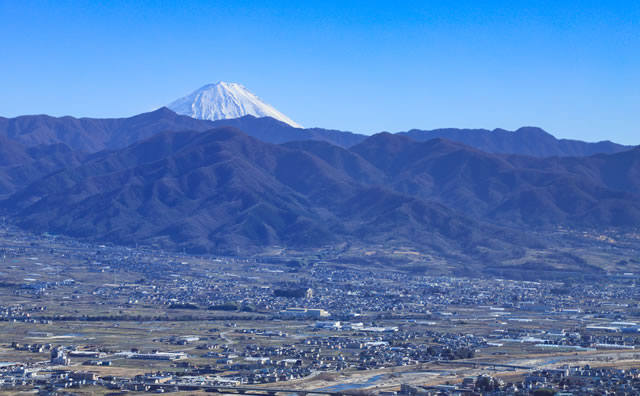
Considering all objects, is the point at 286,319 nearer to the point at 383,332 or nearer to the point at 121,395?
the point at 383,332

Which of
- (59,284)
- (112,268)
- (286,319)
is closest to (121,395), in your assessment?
(286,319)

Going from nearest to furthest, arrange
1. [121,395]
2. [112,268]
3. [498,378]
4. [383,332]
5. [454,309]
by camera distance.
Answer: [121,395] → [498,378] → [383,332] → [454,309] → [112,268]

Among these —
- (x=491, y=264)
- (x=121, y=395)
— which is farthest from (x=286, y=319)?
(x=491, y=264)

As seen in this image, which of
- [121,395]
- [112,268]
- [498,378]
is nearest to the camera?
[121,395]

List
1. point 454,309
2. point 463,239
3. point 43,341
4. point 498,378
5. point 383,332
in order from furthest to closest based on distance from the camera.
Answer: point 463,239 < point 454,309 < point 383,332 < point 43,341 < point 498,378

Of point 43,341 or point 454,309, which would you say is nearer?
point 43,341

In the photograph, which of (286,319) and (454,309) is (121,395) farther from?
(454,309)
